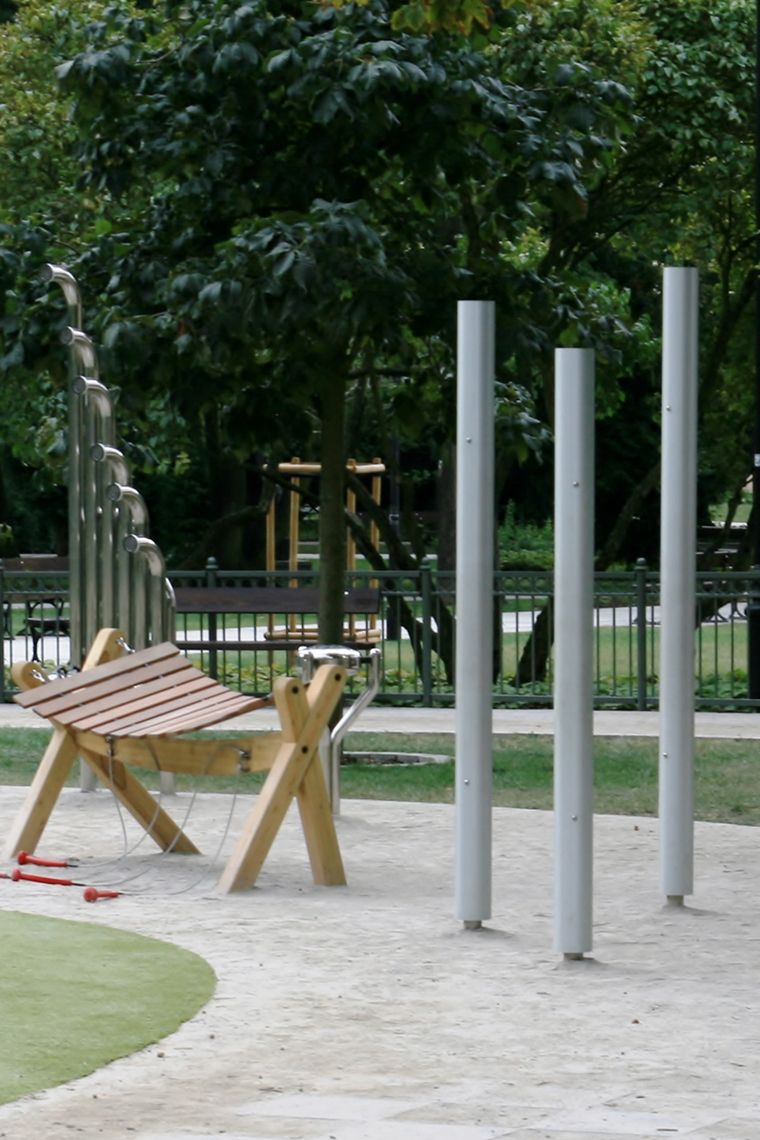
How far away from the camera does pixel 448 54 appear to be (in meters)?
12.9

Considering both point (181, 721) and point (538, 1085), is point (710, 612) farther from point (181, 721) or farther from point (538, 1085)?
point (538, 1085)

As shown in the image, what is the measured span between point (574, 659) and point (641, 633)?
10148 mm

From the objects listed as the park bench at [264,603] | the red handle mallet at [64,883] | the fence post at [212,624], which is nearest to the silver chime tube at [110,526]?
the red handle mallet at [64,883]

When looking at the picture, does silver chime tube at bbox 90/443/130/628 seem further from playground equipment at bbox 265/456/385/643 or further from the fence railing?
playground equipment at bbox 265/456/385/643

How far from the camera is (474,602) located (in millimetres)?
8078

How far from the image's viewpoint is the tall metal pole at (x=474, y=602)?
804 centimetres

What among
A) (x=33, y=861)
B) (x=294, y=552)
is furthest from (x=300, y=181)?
(x=294, y=552)

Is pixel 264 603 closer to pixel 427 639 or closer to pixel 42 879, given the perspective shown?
pixel 427 639

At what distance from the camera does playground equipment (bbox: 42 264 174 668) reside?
40.0ft

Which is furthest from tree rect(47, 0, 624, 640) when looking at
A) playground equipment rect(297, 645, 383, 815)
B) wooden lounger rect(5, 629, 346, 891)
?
wooden lounger rect(5, 629, 346, 891)

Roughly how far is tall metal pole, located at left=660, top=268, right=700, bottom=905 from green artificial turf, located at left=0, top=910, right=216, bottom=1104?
78.0 inches

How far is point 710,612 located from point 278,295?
875 centimetres

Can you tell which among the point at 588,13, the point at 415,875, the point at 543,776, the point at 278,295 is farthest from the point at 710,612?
the point at 415,875

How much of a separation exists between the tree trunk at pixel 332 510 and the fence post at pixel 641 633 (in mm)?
4617
